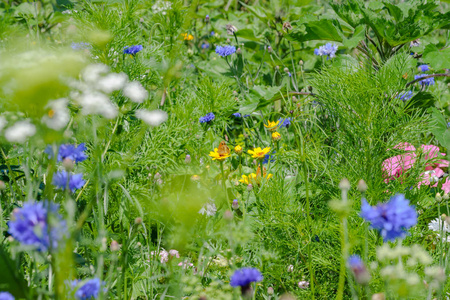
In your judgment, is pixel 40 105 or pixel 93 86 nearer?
pixel 40 105

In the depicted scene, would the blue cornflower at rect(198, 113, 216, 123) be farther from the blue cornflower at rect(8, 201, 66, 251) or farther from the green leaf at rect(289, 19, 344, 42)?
the blue cornflower at rect(8, 201, 66, 251)

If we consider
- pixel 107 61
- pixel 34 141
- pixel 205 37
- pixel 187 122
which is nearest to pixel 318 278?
pixel 187 122

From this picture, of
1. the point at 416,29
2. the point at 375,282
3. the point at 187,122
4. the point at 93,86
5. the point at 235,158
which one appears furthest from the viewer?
the point at 235,158

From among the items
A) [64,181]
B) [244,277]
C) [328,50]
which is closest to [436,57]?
[328,50]

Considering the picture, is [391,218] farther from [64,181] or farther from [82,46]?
[82,46]

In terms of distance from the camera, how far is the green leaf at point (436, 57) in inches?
56.9

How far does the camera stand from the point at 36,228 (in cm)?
65

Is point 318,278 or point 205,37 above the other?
point 205,37

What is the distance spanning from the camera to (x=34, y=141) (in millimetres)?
765

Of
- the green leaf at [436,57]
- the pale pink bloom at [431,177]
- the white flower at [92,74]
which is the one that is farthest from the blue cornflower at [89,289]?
the green leaf at [436,57]

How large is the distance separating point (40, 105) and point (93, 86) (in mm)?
127

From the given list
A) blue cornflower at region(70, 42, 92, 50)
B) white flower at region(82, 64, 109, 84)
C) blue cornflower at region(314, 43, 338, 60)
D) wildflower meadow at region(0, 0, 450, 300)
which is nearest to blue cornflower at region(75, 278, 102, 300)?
wildflower meadow at region(0, 0, 450, 300)

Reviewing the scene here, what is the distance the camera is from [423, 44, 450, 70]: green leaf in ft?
4.75

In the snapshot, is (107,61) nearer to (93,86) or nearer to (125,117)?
(125,117)
